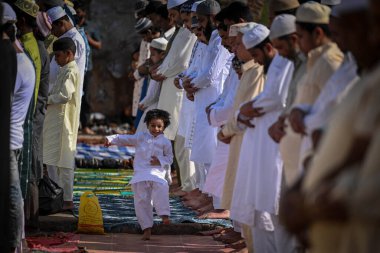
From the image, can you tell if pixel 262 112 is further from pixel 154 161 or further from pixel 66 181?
pixel 66 181

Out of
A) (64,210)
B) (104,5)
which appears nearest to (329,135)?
(64,210)

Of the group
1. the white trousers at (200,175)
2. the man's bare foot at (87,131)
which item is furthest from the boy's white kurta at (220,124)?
the man's bare foot at (87,131)

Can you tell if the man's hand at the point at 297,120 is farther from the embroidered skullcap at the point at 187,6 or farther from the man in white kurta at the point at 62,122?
the embroidered skullcap at the point at 187,6

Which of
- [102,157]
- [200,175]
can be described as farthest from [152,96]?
[102,157]

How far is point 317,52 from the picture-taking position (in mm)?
6777

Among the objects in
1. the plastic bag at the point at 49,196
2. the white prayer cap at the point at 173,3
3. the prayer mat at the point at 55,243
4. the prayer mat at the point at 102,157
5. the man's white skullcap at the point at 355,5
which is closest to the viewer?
the man's white skullcap at the point at 355,5

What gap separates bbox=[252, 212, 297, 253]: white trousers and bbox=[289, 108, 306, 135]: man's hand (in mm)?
1585

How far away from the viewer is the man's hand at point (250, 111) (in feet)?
25.7

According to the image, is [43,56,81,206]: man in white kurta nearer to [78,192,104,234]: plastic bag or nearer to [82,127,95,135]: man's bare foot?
[78,192,104,234]: plastic bag

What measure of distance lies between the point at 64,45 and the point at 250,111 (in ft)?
11.6

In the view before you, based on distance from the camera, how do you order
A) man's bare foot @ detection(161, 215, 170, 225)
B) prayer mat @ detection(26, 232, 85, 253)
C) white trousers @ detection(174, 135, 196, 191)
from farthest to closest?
white trousers @ detection(174, 135, 196, 191) → man's bare foot @ detection(161, 215, 170, 225) → prayer mat @ detection(26, 232, 85, 253)

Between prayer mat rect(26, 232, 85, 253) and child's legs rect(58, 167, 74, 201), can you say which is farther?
child's legs rect(58, 167, 74, 201)

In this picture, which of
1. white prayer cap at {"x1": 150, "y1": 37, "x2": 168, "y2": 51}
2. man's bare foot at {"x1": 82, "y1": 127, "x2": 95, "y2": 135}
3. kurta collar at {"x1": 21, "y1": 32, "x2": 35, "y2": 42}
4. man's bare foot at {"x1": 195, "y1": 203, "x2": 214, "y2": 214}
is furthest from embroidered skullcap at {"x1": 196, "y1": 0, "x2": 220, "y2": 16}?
man's bare foot at {"x1": 82, "y1": 127, "x2": 95, "y2": 135}

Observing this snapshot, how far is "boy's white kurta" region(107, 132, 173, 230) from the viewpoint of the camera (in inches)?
386
